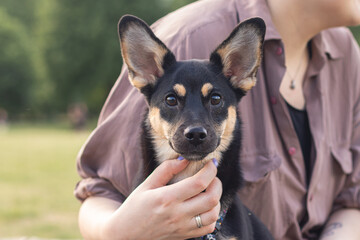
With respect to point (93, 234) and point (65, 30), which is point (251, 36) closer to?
point (93, 234)

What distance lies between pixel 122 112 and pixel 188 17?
0.68 metres

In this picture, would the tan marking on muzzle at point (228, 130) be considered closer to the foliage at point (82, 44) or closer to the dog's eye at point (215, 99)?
the dog's eye at point (215, 99)

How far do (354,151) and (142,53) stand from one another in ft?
5.28

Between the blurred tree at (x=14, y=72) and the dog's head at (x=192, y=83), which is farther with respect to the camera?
the blurred tree at (x=14, y=72)

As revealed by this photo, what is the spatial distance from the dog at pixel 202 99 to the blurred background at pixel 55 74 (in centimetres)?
833

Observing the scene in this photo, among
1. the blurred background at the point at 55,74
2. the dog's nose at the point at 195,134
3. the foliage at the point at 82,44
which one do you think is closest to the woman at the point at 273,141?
the dog's nose at the point at 195,134

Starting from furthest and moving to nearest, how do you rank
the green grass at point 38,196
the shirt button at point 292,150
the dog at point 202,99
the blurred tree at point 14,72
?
the blurred tree at point 14,72 < the green grass at point 38,196 < the shirt button at point 292,150 < the dog at point 202,99

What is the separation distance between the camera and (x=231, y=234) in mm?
2268

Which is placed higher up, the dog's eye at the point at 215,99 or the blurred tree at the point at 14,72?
the blurred tree at the point at 14,72

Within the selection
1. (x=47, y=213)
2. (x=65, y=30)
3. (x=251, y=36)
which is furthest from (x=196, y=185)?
(x=65, y=30)

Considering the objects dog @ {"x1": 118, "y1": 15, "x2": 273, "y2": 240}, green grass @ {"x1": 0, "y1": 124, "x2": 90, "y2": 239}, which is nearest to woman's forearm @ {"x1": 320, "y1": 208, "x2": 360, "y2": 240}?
dog @ {"x1": 118, "y1": 15, "x2": 273, "y2": 240}

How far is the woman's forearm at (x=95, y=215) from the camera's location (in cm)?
225

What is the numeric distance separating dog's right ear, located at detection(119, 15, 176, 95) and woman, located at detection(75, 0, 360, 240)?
17cm

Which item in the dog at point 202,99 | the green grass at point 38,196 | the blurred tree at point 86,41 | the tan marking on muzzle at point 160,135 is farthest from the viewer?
the blurred tree at point 86,41
